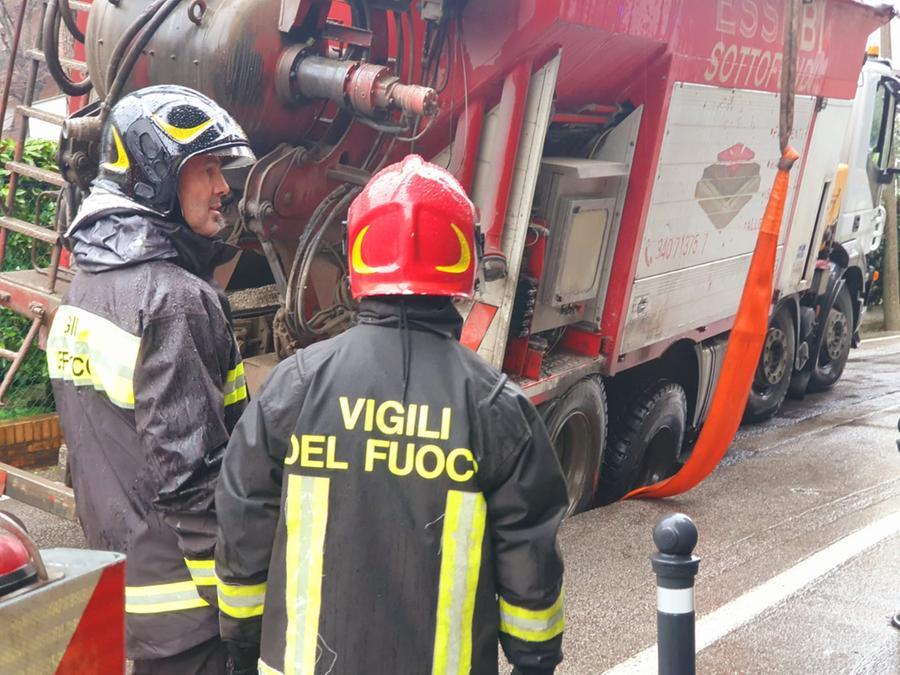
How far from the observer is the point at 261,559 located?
7.04ft

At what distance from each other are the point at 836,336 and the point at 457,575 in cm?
908

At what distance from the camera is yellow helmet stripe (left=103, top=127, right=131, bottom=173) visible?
266 cm

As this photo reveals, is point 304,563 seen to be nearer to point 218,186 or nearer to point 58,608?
point 58,608

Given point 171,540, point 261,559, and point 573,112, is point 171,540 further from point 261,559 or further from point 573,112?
point 573,112

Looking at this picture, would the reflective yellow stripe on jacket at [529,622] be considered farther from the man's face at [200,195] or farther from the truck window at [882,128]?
the truck window at [882,128]

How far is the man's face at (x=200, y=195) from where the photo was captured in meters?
2.70

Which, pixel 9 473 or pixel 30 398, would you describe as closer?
pixel 9 473

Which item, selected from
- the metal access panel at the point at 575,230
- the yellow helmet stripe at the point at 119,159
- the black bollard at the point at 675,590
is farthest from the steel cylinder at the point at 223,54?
the black bollard at the point at 675,590

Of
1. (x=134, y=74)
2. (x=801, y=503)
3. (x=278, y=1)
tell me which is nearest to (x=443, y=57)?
(x=278, y=1)

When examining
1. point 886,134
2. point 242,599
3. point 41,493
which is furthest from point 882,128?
point 242,599

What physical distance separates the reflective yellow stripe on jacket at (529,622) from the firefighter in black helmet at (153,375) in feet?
2.34

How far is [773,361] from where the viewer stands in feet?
29.8

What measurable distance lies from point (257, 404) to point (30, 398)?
16.1 feet

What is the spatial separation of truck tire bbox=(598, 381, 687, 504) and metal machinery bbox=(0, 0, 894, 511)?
0.02 metres
